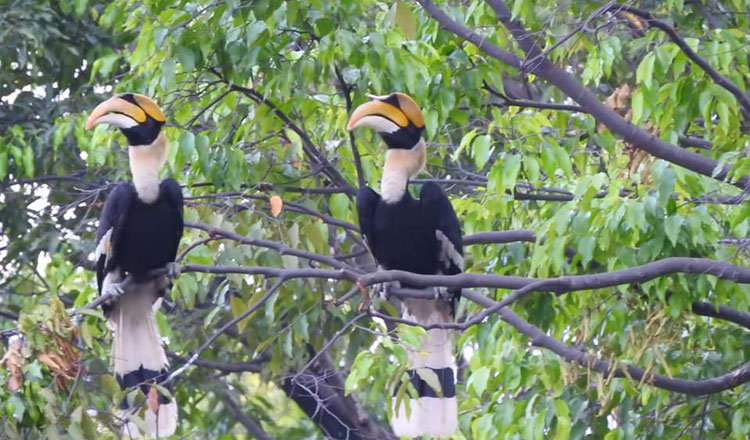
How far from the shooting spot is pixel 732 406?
480cm

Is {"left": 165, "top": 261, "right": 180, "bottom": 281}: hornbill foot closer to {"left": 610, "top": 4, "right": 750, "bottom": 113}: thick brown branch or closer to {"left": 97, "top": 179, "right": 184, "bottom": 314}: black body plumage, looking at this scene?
{"left": 97, "top": 179, "right": 184, "bottom": 314}: black body plumage

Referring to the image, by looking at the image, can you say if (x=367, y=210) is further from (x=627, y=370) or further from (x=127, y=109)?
(x=627, y=370)

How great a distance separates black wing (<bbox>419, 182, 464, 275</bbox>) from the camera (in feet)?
15.6

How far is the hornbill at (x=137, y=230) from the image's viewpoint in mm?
4629

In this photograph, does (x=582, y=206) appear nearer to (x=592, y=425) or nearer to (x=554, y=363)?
(x=554, y=363)

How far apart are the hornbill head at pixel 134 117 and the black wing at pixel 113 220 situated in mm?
174

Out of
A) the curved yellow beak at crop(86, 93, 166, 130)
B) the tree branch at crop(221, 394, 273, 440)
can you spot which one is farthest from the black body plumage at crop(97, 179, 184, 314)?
the tree branch at crop(221, 394, 273, 440)

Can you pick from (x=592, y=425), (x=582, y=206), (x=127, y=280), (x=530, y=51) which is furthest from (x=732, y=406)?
(x=127, y=280)

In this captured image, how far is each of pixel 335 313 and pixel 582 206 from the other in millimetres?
1296

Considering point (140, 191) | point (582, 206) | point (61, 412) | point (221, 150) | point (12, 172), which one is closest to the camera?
point (61, 412)

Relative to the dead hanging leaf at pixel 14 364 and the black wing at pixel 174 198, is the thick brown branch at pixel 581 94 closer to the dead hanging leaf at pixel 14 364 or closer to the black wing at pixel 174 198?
the black wing at pixel 174 198

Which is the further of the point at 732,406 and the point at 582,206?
the point at 732,406

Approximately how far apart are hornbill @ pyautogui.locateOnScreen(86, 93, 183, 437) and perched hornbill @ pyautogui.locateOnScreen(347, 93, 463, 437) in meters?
0.70

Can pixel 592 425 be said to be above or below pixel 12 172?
below
